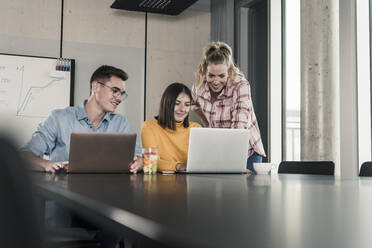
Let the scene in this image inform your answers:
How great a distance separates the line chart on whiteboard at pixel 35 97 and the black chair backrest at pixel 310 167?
3035 millimetres

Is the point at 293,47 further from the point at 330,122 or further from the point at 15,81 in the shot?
the point at 15,81

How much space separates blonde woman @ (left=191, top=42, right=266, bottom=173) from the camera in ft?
13.0

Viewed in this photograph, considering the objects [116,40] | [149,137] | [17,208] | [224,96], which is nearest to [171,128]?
[149,137]

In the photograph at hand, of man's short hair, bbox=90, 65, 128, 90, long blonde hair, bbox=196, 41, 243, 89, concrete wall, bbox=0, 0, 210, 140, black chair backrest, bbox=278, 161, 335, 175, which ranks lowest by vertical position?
black chair backrest, bbox=278, 161, 335, 175

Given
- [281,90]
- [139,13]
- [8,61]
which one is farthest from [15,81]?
[281,90]

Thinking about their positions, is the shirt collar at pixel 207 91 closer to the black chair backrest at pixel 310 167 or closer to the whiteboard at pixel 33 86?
the black chair backrest at pixel 310 167

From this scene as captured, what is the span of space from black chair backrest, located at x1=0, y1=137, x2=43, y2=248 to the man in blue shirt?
2.47 meters

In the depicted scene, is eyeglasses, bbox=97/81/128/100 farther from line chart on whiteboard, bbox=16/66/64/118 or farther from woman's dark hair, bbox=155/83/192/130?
line chart on whiteboard, bbox=16/66/64/118

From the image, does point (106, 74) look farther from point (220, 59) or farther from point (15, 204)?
point (15, 204)

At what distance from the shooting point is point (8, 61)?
4.82m

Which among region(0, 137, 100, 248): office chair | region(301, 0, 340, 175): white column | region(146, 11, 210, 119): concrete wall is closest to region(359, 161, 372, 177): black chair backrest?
region(301, 0, 340, 175): white column

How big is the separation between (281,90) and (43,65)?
2792mm

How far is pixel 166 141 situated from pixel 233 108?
968 mm

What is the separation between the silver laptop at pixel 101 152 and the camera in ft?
6.40
